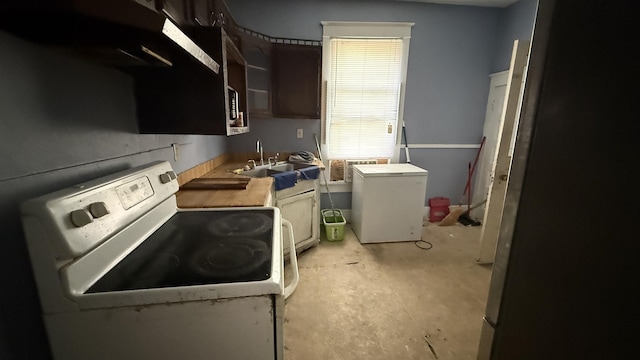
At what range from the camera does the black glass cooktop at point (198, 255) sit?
721 mm

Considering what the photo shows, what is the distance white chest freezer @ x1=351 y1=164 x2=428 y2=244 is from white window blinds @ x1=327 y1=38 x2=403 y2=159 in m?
0.53

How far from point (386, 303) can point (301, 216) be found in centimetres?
107

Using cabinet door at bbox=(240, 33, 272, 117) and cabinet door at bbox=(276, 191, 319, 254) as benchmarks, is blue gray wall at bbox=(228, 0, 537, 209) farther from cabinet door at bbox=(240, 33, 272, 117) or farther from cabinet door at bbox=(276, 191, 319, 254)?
cabinet door at bbox=(276, 191, 319, 254)

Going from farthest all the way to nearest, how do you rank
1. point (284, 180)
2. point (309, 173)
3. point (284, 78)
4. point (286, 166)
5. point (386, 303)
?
point (286, 166)
point (284, 78)
point (309, 173)
point (284, 180)
point (386, 303)

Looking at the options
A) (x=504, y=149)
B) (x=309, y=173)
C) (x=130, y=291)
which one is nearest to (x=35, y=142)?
(x=130, y=291)

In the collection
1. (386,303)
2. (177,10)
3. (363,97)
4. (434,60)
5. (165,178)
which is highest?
(434,60)

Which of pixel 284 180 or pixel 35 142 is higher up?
pixel 35 142

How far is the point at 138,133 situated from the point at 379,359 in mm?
1768

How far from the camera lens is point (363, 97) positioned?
3.26 meters

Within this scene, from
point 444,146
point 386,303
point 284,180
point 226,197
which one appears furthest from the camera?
point 444,146

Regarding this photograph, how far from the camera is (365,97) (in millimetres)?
3268

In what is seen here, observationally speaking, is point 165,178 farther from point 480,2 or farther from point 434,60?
point 480,2

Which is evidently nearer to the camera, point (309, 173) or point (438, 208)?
point (309, 173)

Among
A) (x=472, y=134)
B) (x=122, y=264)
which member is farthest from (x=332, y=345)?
(x=472, y=134)
